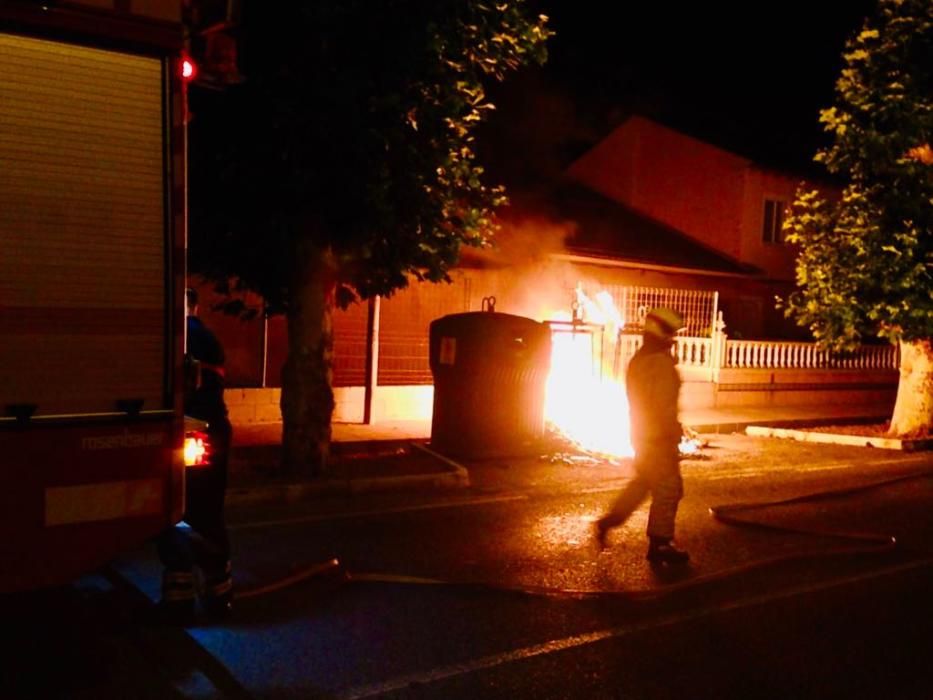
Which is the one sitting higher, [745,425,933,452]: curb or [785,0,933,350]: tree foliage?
[785,0,933,350]: tree foliage

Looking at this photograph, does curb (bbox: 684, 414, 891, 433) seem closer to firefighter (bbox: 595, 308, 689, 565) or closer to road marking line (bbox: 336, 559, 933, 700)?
firefighter (bbox: 595, 308, 689, 565)

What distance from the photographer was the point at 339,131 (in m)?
8.85

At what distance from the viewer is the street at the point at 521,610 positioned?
4859 mm

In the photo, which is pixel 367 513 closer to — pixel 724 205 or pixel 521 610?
pixel 521 610

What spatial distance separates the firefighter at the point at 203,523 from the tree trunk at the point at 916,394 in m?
12.6

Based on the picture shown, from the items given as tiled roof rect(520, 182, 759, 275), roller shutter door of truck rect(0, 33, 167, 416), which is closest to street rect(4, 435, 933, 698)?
roller shutter door of truck rect(0, 33, 167, 416)

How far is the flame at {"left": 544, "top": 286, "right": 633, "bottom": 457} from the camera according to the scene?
13.2 meters

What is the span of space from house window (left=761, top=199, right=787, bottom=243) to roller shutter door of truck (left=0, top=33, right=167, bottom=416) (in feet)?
74.4

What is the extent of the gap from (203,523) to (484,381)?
6.26m

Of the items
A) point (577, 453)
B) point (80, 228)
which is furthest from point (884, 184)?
point (80, 228)

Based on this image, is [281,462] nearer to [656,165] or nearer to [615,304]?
[615,304]

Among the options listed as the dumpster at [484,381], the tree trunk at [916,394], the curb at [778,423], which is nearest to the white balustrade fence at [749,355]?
the curb at [778,423]

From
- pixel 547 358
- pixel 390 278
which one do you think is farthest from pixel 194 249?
pixel 547 358

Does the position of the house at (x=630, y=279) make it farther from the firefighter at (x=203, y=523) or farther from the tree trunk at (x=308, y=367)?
the firefighter at (x=203, y=523)
